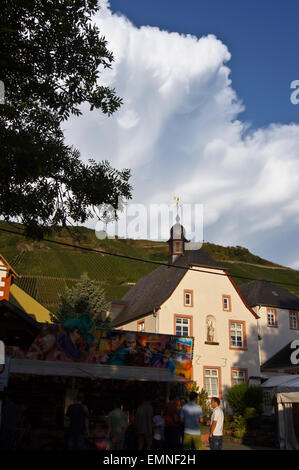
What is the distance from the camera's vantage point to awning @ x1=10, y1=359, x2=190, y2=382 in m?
13.5

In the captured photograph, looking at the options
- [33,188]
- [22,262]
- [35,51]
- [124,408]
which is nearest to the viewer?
[35,51]

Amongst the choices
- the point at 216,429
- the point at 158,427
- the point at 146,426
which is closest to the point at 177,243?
the point at 158,427

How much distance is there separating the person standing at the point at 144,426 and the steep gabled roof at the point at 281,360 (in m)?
20.6

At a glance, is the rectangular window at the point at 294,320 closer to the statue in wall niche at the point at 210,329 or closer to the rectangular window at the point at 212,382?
the statue in wall niche at the point at 210,329

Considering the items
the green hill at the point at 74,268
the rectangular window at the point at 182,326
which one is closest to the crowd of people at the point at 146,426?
the rectangular window at the point at 182,326

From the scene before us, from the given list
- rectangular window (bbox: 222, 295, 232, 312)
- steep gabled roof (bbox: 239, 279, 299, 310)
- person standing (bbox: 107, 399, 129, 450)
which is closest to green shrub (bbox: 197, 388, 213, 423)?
rectangular window (bbox: 222, 295, 232, 312)

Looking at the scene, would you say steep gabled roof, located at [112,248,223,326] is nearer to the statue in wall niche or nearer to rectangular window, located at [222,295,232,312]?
rectangular window, located at [222,295,232,312]

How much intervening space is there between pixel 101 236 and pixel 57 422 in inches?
301

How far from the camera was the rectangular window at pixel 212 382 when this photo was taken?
2793 cm

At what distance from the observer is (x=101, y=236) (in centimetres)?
1194

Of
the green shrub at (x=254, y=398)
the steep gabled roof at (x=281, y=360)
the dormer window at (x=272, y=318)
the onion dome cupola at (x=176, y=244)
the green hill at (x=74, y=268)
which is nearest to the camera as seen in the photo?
the green shrub at (x=254, y=398)

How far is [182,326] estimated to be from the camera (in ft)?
95.3

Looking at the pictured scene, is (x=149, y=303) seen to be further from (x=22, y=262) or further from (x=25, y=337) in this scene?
(x=22, y=262)

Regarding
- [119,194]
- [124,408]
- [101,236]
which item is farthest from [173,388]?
[119,194]
